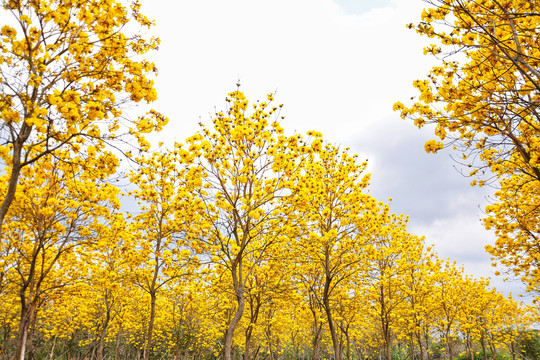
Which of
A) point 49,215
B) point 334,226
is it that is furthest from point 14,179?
point 334,226

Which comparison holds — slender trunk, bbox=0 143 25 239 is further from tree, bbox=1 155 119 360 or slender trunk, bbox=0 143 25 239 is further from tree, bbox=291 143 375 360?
tree, bbox=291 143 375 360

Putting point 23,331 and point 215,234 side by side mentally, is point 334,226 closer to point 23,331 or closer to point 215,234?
point 215,234

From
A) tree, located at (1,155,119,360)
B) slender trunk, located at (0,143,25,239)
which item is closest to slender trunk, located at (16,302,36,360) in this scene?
tree, located at (1,155,119,360)

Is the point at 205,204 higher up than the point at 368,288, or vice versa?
the point at 205,204

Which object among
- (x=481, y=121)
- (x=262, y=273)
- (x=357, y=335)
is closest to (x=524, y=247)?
(x=481, y=121)

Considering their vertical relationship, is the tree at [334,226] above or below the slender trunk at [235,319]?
above

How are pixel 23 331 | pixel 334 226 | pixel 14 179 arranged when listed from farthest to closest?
pixel 334 226 < pixel 23 331 < pixel 14 179

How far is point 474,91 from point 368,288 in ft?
30.7

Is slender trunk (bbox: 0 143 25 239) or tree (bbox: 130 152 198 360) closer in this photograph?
slender trunk (bbox: 0 143 25 239)

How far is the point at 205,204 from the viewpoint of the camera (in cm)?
800

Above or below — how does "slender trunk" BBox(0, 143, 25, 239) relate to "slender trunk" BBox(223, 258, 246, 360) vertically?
above

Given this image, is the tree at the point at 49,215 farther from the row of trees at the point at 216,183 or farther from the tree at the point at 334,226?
the tree at the point at 334,226

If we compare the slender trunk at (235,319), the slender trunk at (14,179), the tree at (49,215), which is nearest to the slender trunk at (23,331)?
the tree at (49,215)

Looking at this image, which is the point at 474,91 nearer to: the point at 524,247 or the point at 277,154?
the point at 277,154
